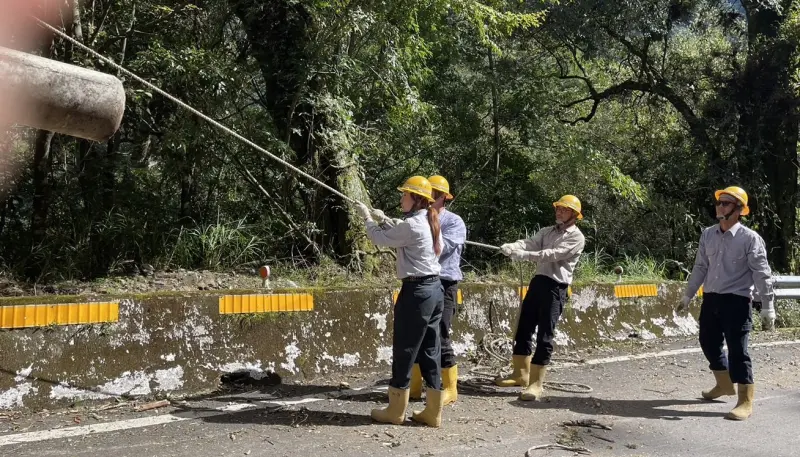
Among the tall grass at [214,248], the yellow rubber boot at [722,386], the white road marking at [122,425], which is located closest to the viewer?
the white road marking at [122,425]

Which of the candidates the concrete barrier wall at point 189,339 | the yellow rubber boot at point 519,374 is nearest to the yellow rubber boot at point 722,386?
the yellow rubber boot at point 519,374

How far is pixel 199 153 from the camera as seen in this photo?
8133 mm

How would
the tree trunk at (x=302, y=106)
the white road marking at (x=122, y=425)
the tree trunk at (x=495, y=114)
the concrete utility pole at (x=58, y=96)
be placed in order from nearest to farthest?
the concrete utility pole at (x=58, y=96) → the white road marking at (x=122, y=425) → the tree trunk at (x=302, y=106) → the tree trunk at (x=495, y=114)

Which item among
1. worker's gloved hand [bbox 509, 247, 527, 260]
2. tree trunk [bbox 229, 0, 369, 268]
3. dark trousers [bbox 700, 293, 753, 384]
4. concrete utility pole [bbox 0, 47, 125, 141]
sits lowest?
dark trousers [bbox 700, 293, 753, 384]

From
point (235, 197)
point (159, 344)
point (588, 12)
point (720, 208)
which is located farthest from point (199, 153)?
point (588, 12)

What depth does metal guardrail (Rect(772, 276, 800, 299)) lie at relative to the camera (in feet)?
32.3

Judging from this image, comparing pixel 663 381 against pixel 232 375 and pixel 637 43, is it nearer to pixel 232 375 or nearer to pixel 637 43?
pixel 232 375

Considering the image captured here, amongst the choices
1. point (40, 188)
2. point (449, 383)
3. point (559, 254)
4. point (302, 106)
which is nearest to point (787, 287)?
point (559, 254)

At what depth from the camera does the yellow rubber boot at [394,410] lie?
188 inches

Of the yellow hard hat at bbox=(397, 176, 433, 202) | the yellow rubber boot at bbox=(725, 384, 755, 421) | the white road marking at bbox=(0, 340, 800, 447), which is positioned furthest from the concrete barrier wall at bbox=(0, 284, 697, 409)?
the yellow rubber boot at bbox=(725, 384, 755, 421)

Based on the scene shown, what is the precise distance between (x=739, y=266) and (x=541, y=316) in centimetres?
173

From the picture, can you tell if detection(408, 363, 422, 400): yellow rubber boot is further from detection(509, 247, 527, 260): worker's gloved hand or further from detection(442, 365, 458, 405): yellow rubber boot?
detection(509, 247, 527, 260): worker's gloved hand

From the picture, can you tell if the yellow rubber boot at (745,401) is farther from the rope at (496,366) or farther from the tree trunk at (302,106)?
the tree trunk at (302,106)

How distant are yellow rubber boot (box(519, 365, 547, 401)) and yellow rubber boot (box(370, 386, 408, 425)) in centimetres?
135
